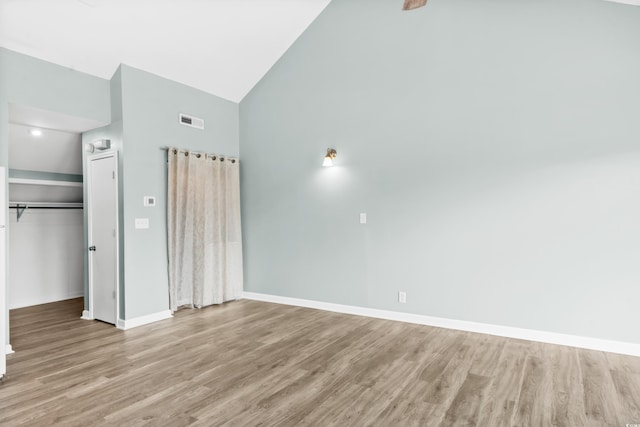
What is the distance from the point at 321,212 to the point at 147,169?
2316 millimetres

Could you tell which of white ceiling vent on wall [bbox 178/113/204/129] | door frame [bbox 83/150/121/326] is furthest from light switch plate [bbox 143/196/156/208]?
white ceiling vent on wall [bbox 178/113/204/129]

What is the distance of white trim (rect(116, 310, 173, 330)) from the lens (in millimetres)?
4383

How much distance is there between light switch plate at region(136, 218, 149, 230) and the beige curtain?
0.94ft

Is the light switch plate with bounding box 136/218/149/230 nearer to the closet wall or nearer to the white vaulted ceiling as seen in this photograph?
the closet wall

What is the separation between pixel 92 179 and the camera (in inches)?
190

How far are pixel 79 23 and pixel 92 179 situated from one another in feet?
6.15

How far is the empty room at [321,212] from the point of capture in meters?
2.91

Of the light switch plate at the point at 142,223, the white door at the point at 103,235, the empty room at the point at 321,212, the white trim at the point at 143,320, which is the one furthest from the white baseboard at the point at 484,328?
the white door at the point at 103,235

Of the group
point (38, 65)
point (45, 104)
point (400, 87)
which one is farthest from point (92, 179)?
point (400, 87)

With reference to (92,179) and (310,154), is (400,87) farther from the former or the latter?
(92,179)

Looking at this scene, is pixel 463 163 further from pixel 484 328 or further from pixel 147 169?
pixel 147 169

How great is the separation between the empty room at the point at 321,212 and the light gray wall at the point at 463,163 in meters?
0.03

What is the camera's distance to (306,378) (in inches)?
118

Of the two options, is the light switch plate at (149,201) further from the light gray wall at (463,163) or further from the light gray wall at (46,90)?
the light gray wall at (463,163)
